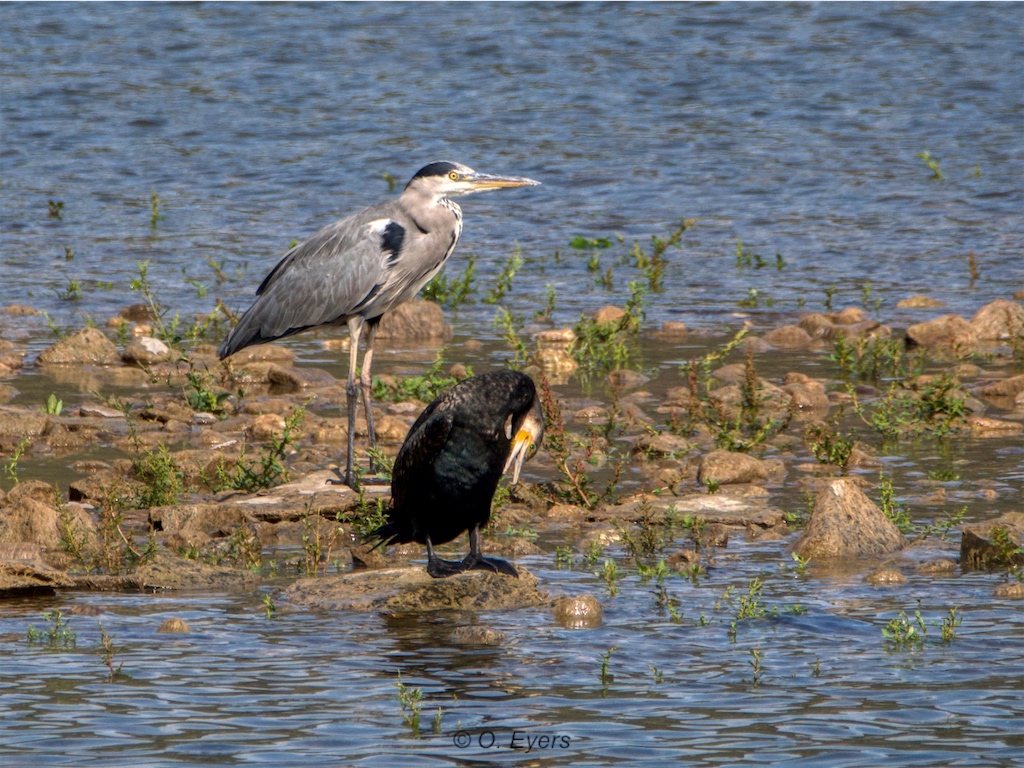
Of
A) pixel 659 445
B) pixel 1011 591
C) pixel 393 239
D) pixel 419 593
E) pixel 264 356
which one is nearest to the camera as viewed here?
pixel 1011 591

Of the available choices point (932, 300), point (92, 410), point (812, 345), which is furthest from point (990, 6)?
point (92, 410)

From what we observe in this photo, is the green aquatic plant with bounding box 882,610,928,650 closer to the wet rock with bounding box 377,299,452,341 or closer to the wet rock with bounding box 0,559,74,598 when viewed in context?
the wet rock with bounding box 0,559,74,598

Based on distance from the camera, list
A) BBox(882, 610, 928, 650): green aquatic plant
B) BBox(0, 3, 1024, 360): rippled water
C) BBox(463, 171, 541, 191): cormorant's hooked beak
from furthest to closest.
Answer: BBox(0, 3, 1024, 360): rippled water → BBox(463, 171, 541, 191): cormorant's hooked beak → BBox(882, 610, 928, 650): green aquatic plant

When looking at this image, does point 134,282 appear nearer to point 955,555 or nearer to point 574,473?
→ point 574,473

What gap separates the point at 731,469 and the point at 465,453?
224 cm

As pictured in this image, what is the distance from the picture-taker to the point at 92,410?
32.3 feet

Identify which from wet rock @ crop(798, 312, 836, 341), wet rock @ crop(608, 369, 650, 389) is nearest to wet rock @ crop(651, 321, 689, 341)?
wet rock @ crop(798, 312, 836, 341)

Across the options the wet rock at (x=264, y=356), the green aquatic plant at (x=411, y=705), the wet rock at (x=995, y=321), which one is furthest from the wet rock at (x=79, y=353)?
the green aquatic plant at (x=411, y=705)

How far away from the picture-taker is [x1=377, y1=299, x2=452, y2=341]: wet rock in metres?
12.5

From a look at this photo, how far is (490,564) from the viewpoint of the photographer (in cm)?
669

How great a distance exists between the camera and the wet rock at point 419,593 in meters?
6.38

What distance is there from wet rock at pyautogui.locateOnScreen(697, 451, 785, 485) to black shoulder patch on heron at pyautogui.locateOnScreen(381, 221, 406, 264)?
2100 millimetres

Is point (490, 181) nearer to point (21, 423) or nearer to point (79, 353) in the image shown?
point (21, 423)

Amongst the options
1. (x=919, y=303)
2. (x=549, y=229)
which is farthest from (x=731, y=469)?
(x=549, y=229)
